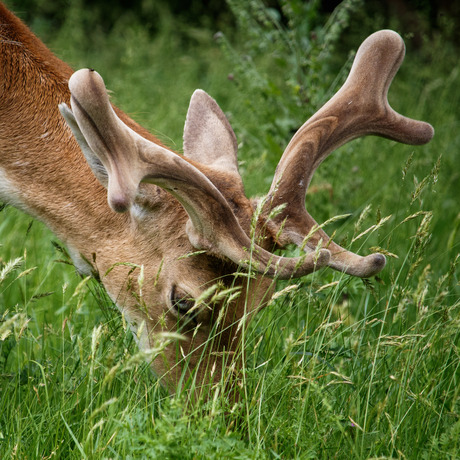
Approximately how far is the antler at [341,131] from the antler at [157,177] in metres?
0.28

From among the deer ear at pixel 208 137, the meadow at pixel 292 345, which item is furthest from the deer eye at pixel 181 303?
the deer ear at pixel 208 137

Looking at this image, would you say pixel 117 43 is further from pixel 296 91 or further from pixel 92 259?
pixel 92 259

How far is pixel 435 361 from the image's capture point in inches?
127

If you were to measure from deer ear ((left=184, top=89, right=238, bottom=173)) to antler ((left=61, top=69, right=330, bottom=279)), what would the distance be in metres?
0.65

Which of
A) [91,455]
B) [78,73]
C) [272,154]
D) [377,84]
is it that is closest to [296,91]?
[272,154]

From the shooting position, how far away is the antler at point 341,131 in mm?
3107

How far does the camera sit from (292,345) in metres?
2.35

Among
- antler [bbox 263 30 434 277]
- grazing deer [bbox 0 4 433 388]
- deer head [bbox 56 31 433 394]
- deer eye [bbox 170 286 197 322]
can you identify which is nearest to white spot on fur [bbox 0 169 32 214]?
grazing deer [bbox 0 4 433 388]

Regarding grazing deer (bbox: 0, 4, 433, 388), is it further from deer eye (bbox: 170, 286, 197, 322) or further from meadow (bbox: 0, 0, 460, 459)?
meadow (bbox: 0, 0, 460, 459)

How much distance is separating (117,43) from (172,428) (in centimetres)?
989

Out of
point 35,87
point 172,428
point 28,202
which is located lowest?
point 172,428

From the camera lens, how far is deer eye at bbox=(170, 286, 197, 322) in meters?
3.00

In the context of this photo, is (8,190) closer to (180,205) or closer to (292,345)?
(180,205)

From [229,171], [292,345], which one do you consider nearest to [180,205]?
[229,171]
